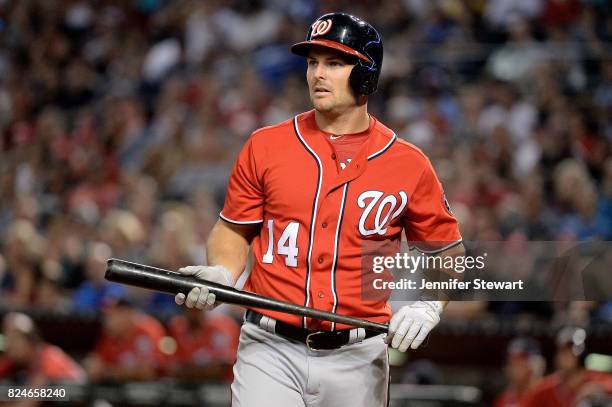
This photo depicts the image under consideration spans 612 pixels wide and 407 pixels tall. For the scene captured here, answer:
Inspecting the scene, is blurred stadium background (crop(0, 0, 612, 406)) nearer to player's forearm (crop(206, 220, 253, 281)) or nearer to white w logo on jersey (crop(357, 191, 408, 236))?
white w logo on jersey (crop(357, 191, 408, 236))

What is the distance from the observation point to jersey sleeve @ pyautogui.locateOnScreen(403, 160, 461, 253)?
3.94m

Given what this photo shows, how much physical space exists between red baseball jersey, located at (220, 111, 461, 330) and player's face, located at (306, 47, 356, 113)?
172 mm

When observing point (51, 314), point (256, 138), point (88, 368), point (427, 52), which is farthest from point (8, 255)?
point (256, 138)

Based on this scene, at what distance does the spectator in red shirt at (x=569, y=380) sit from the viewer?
20.7 feet

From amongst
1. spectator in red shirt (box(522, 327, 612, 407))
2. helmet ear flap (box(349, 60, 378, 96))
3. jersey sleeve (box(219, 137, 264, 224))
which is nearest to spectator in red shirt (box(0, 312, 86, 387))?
spectator in red shirt (box(522, 327, 612, 407))

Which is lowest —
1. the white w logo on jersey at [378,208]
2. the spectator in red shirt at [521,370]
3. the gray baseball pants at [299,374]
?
the gray baseball pants at [299,374]

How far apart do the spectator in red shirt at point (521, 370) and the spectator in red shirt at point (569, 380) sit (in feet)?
0.36

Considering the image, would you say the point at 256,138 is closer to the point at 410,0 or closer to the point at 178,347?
the point at 178,347

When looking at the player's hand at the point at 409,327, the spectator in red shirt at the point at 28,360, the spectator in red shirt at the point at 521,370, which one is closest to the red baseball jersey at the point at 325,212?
the player's hand at the point at 409,327

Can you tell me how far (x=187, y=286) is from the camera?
3611 mm

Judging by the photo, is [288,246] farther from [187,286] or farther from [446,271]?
[446,271]

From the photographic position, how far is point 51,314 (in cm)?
876

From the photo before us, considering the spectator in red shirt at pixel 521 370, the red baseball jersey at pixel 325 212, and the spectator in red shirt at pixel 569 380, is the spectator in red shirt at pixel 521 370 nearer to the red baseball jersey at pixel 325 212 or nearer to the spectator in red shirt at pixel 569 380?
the spectator in red shirt at pixel 569 380

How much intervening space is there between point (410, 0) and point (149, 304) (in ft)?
15.5
